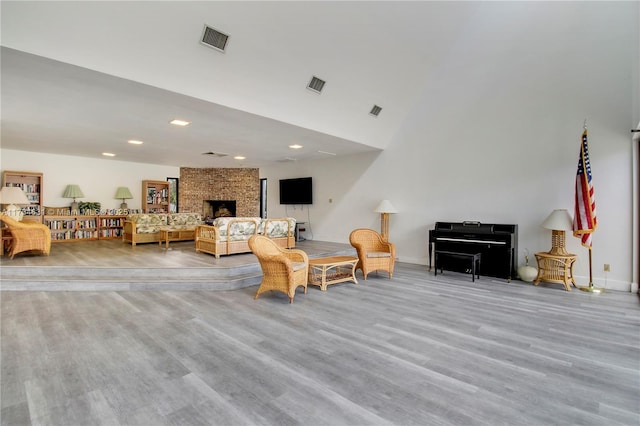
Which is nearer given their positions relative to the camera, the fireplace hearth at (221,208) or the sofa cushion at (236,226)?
the sofa cushion at (236,226)

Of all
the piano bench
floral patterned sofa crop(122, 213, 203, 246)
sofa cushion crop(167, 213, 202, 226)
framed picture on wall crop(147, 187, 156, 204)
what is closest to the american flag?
the piano bench

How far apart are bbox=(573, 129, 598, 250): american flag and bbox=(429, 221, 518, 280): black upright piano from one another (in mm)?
917

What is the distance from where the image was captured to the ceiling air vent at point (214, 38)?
11.9 feet

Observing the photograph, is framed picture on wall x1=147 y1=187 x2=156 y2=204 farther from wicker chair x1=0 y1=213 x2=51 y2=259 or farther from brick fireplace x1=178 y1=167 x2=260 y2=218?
wicker chair x1=0 y1=213 x2=51 y2=259

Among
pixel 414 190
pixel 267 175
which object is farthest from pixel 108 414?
pixel 267 175

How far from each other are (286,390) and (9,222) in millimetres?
6578

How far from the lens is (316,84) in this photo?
16.7 feet

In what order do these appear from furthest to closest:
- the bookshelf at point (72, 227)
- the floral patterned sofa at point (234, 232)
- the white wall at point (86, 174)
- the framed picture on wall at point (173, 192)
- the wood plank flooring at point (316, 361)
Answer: the framed picture on wall at point (173, 192) → the bookshelf at point (72, 227) → the white wall at point (86, 174) → the floral patterned sofa at point (234, 232) → the wood plank flooring at point (316, 361)

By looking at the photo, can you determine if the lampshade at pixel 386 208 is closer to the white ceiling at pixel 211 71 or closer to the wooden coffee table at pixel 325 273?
the white ceiling at pixel 211 71

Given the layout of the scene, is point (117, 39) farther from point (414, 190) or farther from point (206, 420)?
point (414, 190)

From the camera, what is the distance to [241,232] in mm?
6609

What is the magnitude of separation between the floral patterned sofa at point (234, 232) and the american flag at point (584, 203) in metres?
5.42

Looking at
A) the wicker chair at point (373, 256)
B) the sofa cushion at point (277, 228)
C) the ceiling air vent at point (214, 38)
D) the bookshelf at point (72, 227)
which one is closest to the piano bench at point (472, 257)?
the wicker chair at point (373, 256)

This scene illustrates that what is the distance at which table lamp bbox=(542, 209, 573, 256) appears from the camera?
5.05m
